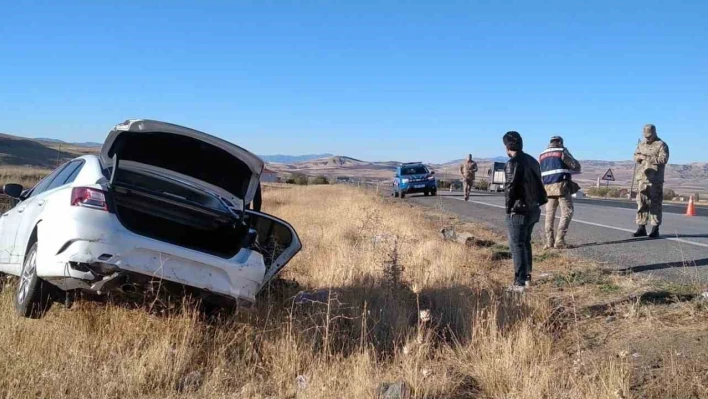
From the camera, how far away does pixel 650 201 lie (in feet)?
32.8

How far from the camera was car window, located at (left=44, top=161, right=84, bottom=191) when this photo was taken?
5320mm

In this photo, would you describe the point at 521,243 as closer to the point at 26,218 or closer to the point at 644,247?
the point at 644,247

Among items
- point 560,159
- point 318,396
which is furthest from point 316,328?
point 560,159

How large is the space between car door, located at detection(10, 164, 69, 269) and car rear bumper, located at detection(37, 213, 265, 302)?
0.66 metres

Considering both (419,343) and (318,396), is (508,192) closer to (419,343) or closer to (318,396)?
(419,343)

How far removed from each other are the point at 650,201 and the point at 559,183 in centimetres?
200

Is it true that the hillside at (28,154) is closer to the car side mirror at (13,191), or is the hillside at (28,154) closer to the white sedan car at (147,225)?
the car side mirror at (13,191)

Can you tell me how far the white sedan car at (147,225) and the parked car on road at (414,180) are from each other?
2474 centimetres

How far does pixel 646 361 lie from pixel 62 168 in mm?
5342

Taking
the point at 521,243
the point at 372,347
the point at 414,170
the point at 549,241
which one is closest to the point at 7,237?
the point at 372,347

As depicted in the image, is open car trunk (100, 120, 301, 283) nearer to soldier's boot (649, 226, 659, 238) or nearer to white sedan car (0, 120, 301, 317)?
white sedan car (0, 120, 301, 317)

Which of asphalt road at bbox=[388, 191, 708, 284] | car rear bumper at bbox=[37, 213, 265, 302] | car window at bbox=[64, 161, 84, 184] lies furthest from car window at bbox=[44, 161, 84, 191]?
asphalt road at bbox=[388, 191, 708, 284]

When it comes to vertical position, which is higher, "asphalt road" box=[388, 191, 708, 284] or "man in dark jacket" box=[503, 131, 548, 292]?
"man in dark jacket" box=[503, 131, 548, 292]

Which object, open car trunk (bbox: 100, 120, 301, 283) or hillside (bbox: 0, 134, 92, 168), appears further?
hillside (bbox: 0, 134, 92, 168)
